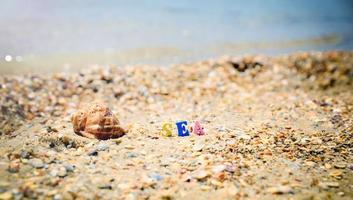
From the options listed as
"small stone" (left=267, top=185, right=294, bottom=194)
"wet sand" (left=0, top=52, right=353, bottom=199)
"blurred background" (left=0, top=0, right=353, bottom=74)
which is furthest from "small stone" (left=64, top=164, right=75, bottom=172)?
"blurred background" (left=0, top=0, right=353, bottom=74)

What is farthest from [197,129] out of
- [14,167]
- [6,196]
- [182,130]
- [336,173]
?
[6,196]

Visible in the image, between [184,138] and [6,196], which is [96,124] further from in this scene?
[6,196]

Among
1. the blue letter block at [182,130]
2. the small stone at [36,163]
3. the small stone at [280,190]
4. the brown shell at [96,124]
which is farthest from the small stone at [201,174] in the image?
the small stone at [36,163]

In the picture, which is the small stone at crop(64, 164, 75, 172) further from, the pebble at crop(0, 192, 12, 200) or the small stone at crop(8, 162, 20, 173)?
the pebble at crop(0, 192, 12, 200)

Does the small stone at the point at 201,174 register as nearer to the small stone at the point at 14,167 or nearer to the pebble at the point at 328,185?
the pebble at the point at 328,185

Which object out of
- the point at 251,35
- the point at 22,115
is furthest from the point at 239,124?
the point at 251,35
